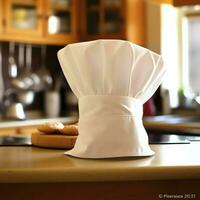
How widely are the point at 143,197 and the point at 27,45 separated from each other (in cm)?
280

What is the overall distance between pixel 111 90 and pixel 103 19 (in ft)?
8.74

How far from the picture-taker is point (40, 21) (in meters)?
3.63

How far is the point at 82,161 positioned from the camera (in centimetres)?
125

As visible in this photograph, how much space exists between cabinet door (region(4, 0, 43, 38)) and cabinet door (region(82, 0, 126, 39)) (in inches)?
18.1

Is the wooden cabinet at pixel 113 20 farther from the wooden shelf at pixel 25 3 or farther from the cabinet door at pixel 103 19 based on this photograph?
the wooden shelf at pixel 25 3

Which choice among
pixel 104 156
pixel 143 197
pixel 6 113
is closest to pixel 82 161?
pixel 104 156

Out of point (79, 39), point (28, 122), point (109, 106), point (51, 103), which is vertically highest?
point (79, 39)

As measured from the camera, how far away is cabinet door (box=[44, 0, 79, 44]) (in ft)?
12.1

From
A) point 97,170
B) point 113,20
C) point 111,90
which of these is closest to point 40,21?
point 113,20

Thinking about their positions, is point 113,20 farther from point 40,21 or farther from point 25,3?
point 25,3

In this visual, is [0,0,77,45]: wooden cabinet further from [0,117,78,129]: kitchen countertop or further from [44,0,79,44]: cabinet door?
[0,117,78,129]: kitchen countertop

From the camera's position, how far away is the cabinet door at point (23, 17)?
11.3ft

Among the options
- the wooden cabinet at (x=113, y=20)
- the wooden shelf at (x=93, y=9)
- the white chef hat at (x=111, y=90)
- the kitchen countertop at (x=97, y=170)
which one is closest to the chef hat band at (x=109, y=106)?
the white chef hat at (x=111, y=90)

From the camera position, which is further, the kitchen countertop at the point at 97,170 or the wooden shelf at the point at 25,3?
the wooden shelf at the point at 25,3
